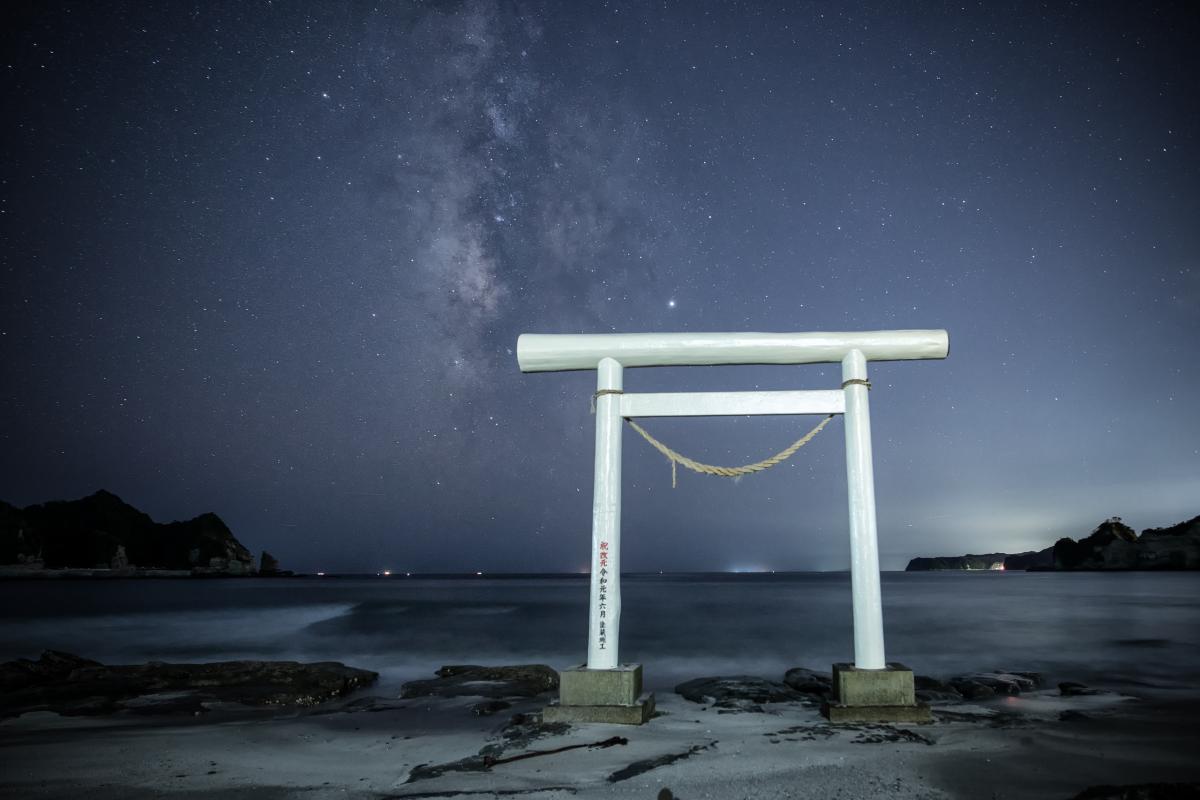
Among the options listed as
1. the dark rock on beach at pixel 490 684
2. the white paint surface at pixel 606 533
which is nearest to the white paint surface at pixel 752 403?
the white paint surface at pixel 606 533

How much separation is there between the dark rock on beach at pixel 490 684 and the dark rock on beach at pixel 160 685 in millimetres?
1391

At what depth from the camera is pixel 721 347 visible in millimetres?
6332

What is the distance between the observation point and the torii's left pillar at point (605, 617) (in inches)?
233

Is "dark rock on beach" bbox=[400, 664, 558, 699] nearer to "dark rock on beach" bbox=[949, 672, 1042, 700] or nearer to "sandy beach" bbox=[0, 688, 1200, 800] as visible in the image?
"sandy beach" bbox=[0, 688, 1200, 800]

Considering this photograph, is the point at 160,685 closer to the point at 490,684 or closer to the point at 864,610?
the point at 490,684

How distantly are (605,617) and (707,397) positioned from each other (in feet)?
7.78

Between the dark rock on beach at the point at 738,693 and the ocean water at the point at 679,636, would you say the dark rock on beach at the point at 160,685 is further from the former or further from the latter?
the dark rock on beach at the point at 738,693

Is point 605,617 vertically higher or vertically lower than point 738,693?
higher

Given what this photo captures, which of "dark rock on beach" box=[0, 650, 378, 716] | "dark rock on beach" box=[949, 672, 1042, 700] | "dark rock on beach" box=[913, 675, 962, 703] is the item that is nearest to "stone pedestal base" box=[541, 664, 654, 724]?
"dark rock on beach" box=[913, 675, 962, 703]

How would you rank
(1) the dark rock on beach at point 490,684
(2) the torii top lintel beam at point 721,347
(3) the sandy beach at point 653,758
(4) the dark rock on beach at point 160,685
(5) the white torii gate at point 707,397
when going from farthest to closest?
(1) the dark rock on beach at point 490,684 → (4) the dark rock on beach at point 160,685 → (2) the torii top lintel beam at point 721,347 → (5) the white torii gate at point 707,397 → (3) the sandy beach at point 653,758

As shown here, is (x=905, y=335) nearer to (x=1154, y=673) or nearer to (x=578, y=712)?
(x=578, y=712)

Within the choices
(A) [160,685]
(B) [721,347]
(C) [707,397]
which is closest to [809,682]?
(C) [707,397]

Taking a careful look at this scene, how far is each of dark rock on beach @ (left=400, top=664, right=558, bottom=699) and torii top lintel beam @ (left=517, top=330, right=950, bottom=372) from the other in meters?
5.64

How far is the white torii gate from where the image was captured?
6086 mm
